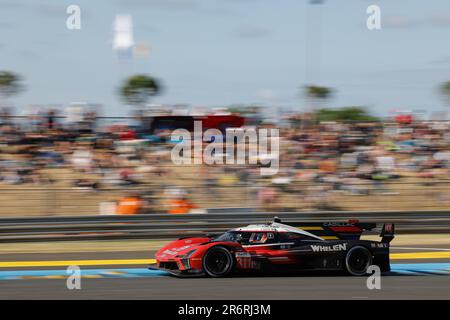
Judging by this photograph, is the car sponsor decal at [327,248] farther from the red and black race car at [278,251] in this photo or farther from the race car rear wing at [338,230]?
the race car rear wing at [338,230]

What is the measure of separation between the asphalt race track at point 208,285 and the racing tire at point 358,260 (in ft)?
0.75

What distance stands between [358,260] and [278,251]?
4.16 ft

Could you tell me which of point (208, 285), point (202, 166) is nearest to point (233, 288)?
point (208, 285)

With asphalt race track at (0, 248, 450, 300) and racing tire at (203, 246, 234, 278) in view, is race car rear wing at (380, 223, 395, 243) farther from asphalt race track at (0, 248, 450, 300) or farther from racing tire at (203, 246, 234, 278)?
racing tire at (203, 246, 234, 278)

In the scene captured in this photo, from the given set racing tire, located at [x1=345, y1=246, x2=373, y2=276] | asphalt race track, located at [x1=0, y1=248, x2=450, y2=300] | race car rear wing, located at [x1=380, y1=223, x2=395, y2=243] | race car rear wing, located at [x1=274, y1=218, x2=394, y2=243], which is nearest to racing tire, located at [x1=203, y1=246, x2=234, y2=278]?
asphalt race track, located at [x1=0, y1=248, x2=450, y2=300]

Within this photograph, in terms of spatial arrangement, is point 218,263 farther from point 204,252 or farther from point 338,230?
point 338,230

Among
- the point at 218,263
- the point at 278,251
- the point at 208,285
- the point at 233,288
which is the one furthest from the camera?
the point at 278,251

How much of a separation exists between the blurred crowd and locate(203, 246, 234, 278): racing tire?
6.42m

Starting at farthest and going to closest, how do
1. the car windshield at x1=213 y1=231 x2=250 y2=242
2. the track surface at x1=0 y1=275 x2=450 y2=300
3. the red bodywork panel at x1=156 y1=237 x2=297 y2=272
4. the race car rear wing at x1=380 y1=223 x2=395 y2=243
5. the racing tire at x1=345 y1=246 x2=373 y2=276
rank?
the race car rear wing at x1=380 y1=223 x2=395 y2=243 → the racing tire at x1=345 y1=246 x2=373 y2=276 → the car windshield at x1=213 y1=231 x2=250 y2=242 → the red bodywork panel at x1=156 y1=237 x2=297 y2=272 → the track surface at x1=0 y1=275 x2=450 y2=300

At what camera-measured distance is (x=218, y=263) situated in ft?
34.4

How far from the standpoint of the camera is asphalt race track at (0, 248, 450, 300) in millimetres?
9164

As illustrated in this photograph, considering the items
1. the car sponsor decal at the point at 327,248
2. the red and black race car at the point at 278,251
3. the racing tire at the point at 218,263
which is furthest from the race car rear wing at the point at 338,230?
the racing tire at the point at 218,263
